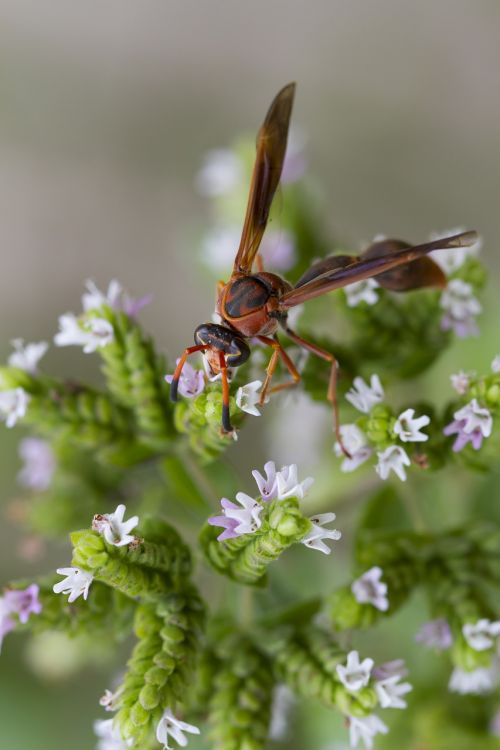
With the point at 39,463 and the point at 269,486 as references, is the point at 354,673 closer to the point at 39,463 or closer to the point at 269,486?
the point at 269,486

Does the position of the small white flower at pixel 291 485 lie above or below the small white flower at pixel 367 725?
above

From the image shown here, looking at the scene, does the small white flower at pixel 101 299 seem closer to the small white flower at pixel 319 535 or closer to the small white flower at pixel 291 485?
the small white flower at pixel 291 485

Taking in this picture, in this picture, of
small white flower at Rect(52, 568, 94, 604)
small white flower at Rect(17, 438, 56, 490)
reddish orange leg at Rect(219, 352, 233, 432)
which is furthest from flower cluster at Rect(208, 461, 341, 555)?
small white flower at Rect(17, 438, 56, 490)

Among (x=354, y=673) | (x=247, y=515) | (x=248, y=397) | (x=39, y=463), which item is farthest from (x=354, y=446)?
(x=39, y=463)

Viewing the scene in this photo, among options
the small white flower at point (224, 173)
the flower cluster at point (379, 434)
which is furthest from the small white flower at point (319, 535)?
the small white flower at point (224, 173)

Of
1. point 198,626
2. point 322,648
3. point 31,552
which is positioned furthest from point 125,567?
point 31,552

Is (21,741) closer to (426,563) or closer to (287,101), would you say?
(426,563)

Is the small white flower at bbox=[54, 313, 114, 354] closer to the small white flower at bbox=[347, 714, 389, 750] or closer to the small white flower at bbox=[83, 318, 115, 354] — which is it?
the small white flower at bbox=[83, 318, 115, 354]
